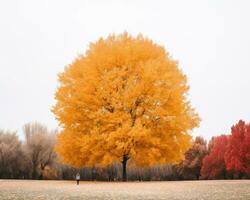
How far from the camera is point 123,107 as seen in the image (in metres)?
33.1

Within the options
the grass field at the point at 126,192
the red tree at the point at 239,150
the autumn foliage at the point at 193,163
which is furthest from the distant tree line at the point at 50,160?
the grass field at the point at 126,192

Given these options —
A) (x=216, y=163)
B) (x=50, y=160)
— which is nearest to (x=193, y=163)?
(x=216, y=163)

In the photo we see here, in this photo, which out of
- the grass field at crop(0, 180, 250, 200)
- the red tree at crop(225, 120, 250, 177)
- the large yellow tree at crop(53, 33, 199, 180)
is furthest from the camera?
the red tree at crop(225, 120, 250, 177)

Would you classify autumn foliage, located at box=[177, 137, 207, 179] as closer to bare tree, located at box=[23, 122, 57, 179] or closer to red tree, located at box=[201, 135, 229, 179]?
red tree, located at box=[201, 135, 229, 179]

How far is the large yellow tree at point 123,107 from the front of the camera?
3244 centimetres

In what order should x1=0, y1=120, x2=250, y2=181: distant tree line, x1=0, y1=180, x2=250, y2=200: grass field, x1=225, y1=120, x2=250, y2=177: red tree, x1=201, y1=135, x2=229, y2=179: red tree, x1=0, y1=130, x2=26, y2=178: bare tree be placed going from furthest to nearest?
x1=201, y1=135, x2=229, y2=179: red tree, x1=0, y1=130, x2=26, y2=178: bare tree, x1=225, y1=120, x2=250, y2=177: red tree, x1=0, y1=120, x2=250, y2=181: distant tree line, x1=0, y1=180, x2=250, y2=200: grass field

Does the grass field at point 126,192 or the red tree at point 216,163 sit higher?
the red tree at point 216,163

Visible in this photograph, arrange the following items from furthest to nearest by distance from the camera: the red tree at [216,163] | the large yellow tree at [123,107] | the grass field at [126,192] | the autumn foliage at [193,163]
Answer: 1. the autumn foliage at [193,163]
2. the red tree at [216,163]
3. the large yellow tree at [123,107]
4. the grass field at [126,192]

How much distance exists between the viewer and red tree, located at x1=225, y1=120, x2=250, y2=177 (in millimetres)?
45853

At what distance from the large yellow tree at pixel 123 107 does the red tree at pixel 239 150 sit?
1327 cm

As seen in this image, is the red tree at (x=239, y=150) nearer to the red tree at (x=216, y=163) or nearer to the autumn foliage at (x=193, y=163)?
the red tree at (x=216, y=163)

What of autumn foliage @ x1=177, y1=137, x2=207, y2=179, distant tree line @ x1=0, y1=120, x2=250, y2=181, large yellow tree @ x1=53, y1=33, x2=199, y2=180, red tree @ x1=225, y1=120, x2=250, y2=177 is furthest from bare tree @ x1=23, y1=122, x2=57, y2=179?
autumn foliage @ x1=177, y1=137, x2=207, y2=179

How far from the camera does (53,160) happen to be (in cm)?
4738

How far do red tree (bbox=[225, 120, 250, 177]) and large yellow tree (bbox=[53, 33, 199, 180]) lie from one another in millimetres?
13274
